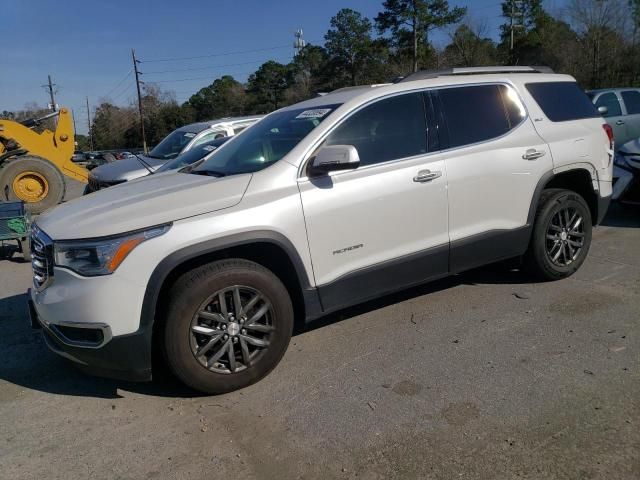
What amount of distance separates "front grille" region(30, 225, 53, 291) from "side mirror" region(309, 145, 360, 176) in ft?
5.57

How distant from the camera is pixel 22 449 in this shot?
116 inches

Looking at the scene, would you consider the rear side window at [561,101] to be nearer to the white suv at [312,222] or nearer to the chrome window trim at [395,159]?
the white suv at [312,222]

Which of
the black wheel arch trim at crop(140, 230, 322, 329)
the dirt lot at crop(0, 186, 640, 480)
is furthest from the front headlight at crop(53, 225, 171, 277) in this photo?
the dirt lot at crop(0, 186, 640, 480)

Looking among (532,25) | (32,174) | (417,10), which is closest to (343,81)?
(417,10)

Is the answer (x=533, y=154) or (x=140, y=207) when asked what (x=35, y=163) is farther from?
(x=533, y=154)

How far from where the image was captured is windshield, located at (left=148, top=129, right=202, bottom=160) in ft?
31.5

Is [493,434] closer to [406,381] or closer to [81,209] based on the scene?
[406,381]

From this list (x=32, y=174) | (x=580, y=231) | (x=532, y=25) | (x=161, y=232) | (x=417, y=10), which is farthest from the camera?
(x=532, y=25)

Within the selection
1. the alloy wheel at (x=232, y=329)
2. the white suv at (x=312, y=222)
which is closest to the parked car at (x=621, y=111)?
the white suv at (x=312, y=222)

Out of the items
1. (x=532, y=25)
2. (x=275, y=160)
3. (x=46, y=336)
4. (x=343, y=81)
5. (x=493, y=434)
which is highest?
(x=532, y=25)

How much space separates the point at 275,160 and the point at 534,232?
2.46 meters

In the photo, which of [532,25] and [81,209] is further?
[532,25]

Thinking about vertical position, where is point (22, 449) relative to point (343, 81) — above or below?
below

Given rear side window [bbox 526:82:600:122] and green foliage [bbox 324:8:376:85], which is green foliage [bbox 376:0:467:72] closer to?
green foliage [bbox 324:8:376:85]
